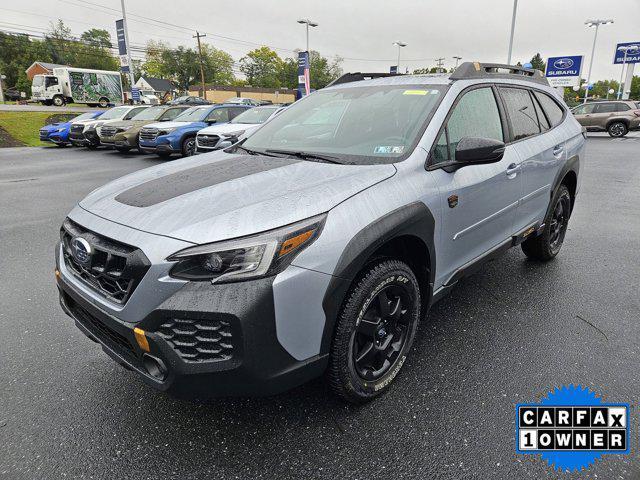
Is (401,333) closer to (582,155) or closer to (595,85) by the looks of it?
(582,155)

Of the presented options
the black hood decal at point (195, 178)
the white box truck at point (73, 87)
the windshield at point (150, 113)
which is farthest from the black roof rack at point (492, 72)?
the white box truck at point (73, 87)

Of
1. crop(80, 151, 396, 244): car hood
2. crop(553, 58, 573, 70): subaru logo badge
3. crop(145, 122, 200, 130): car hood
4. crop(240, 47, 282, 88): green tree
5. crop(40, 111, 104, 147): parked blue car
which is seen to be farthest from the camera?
crop(240, 47, 282, 88): green tree

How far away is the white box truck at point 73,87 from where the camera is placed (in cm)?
4012

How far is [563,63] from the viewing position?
3269 centimetres

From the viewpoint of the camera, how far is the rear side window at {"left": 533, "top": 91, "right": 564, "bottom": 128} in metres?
4.04

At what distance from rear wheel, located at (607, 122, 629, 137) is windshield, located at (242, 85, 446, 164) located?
2364cm

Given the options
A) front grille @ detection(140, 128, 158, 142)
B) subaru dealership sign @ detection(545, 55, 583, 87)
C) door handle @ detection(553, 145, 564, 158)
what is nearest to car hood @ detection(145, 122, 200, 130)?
front grille @ detection(140, 128, 158, 142)

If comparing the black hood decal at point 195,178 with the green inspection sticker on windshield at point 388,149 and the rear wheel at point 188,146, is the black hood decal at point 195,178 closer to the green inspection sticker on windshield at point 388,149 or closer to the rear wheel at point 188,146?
the green inspection sticker on windshield at point 388,149

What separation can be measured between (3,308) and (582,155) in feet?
18.8

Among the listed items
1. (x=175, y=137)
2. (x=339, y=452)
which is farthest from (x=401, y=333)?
(x=175, y=137)

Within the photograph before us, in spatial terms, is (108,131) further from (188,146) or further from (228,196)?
(228,196)

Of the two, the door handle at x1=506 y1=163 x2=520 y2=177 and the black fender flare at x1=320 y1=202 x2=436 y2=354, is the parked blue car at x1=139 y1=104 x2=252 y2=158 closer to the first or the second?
the door handle at x1=506 y1=163 x2=520 y2=177

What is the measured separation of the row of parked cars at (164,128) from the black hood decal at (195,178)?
26.5ft

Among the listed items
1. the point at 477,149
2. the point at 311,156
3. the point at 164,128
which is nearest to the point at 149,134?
the point at 164,128
